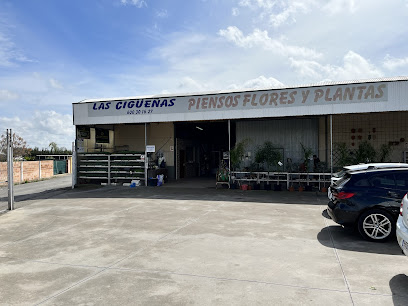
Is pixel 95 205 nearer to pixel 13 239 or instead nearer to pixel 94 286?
pixel 13 239

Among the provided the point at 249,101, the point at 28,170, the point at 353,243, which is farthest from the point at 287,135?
the point at 28,170

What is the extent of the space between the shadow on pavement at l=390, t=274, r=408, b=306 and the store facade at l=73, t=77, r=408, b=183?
32.9 feet

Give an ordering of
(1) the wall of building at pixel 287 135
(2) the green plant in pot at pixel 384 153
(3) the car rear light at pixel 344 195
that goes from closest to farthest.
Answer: (3) the car rear light at pixel 344 195 < (2) the green plant in pot at pixel 384 153 < (1) the wall of building at pixel 287 135

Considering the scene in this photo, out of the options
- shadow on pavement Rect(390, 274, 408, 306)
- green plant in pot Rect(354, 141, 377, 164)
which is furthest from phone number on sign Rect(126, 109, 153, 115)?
shadow on pavement Rect(390, 274, 408, 306)

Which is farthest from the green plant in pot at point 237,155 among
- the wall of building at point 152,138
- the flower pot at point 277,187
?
the wall of building at point 152,138

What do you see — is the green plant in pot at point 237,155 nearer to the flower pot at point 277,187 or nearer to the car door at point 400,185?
the flower pot at point 277,187

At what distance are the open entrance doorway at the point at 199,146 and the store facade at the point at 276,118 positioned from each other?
0.86 m

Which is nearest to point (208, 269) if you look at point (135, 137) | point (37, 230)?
point (37, 230)

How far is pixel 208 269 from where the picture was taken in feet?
16.9

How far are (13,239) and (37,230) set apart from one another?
2.68ft

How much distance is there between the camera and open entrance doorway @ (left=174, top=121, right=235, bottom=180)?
902 inches

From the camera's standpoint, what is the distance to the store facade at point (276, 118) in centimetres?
1444

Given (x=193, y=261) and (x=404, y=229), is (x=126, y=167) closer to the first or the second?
(x=193, y=261)

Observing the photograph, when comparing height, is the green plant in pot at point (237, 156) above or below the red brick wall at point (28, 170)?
above
